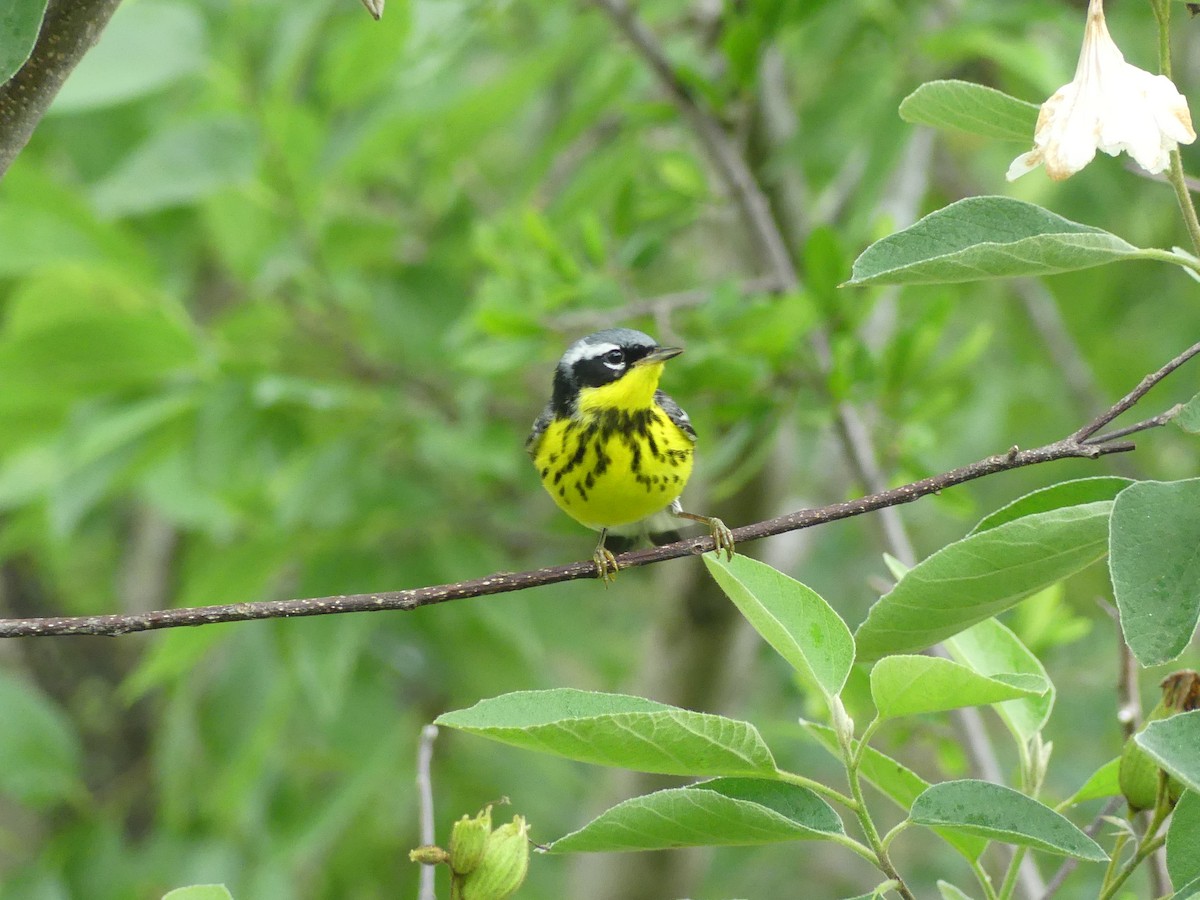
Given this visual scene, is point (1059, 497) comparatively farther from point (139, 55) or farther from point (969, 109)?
point (139, 55)

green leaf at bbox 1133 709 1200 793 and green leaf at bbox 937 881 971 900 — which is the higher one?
green leaf at bbox 1133 709 1200 793

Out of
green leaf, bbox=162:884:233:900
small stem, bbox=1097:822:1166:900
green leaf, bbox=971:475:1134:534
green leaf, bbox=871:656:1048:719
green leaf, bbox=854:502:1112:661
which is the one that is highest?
green leaf, bbox=971:475:1134:534

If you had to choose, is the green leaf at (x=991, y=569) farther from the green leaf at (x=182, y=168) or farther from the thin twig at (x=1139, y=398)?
the green leaf at (x=182, y=168)

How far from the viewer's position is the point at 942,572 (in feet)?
3.90

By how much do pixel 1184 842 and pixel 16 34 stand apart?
1.22m

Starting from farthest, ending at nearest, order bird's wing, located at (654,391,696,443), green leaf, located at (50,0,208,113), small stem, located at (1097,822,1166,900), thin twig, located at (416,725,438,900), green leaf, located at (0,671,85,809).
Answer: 1. green leaf, located at (0,671,85,809)
2. green leaf, located at (50,0,208,113)
3. bird's wing, located at (654,391,696,443)
4. thin twig, located at (416,725,438,900)
5. small stem, located at (1097,822,1166,900)

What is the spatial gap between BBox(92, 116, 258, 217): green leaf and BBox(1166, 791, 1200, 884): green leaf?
254cm

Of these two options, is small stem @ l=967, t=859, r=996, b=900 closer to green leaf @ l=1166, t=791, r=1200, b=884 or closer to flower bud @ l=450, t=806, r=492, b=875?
green leaf @ l=1166, t=791, r=1200, b=884

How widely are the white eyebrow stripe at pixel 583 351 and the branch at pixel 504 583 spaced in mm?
1619

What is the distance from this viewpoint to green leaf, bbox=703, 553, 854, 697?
46.6 inches

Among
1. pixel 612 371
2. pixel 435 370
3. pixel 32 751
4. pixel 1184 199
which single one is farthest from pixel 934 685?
pixel 32 751

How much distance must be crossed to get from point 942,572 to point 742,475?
1839 millimetres

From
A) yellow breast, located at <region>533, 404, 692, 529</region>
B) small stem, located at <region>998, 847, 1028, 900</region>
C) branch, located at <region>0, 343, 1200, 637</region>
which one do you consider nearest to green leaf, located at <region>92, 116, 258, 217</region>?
yellow breast, located at <region>533, 404, 692, 529</region>

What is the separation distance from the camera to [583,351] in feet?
9.90
